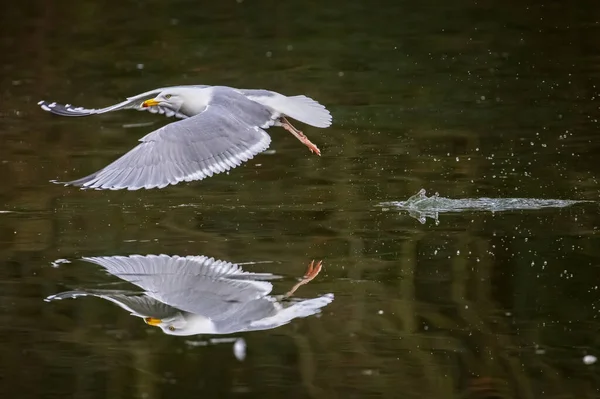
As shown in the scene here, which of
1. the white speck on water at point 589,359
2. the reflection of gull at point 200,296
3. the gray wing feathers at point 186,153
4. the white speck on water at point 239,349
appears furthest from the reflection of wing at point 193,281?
the white speck on water at point 589,359

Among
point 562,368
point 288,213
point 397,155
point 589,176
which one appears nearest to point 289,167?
point 397,155

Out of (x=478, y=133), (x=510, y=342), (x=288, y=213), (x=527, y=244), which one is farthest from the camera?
(x=478, y=133)

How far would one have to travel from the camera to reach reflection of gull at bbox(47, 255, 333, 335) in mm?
5035

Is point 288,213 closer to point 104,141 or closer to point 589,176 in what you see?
point 589,176

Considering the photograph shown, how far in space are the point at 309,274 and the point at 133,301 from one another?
82cm

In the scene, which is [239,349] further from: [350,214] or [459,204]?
[459,204]

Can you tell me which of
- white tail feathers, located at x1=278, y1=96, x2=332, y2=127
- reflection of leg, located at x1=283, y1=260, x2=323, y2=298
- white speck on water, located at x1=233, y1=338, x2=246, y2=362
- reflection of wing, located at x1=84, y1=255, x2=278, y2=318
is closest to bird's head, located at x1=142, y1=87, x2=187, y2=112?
white tail feathers, located at x1=278, y1=96, x2=332, y2=127

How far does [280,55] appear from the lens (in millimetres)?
12375

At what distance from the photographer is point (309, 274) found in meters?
5.64

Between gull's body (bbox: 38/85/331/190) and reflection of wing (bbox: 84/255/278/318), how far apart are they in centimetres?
42

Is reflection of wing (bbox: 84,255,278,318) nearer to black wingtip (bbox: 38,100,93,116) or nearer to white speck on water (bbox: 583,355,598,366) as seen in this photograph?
black wingtip (bbox: 38,100,93,116)

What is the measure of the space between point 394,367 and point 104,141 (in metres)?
5.14

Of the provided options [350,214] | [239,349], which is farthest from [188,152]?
[239,349]

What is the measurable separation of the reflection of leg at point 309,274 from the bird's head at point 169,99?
1592 millimetres
